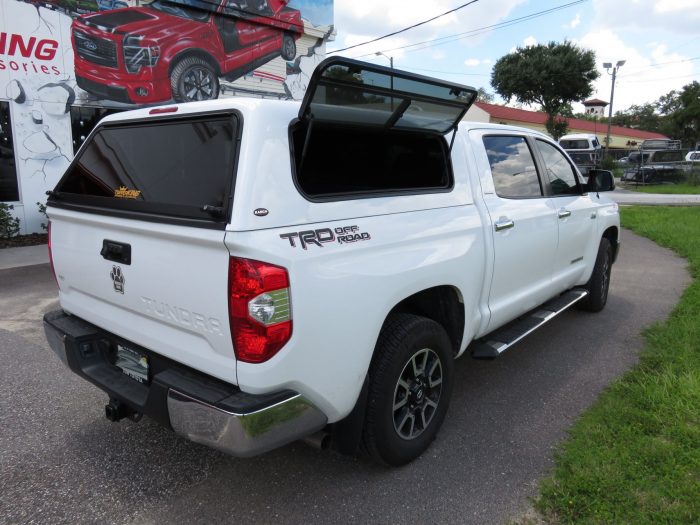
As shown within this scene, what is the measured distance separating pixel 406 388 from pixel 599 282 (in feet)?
11.3

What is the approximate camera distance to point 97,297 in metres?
2.76

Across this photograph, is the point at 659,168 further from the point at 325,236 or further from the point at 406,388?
the point at 325,236

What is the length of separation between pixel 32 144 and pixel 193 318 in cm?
929

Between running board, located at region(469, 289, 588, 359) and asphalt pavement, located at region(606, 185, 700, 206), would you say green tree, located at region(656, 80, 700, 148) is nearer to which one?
asphalt pavement, located at region(606, 185, 700, 206)

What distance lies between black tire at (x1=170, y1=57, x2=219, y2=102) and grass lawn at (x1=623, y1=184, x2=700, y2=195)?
56.8 ft

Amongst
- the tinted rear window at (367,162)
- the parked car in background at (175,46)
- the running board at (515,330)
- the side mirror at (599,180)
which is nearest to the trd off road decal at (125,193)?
the tinted rear window at (367,162)

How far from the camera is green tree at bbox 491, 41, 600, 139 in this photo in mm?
38906

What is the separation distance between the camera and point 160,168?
8.33 ft

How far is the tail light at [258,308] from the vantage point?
203 centimetres

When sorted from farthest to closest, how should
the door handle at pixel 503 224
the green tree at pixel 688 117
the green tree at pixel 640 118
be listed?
the green tree at pixel 640 118 → the green tree at pixel 688 117 → the door handle at pixel 503 224

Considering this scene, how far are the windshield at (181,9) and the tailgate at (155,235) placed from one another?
30.8ft

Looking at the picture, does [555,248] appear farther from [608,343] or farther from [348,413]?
[348,413]

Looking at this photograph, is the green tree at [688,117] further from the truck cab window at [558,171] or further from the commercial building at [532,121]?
the truck cab window at [558,171]

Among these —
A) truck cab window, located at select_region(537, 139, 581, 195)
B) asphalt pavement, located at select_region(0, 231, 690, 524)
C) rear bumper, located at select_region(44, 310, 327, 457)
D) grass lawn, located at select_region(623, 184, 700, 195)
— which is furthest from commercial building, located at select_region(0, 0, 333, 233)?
grass lawn, located at select_region(623, 184, 700, 195)
